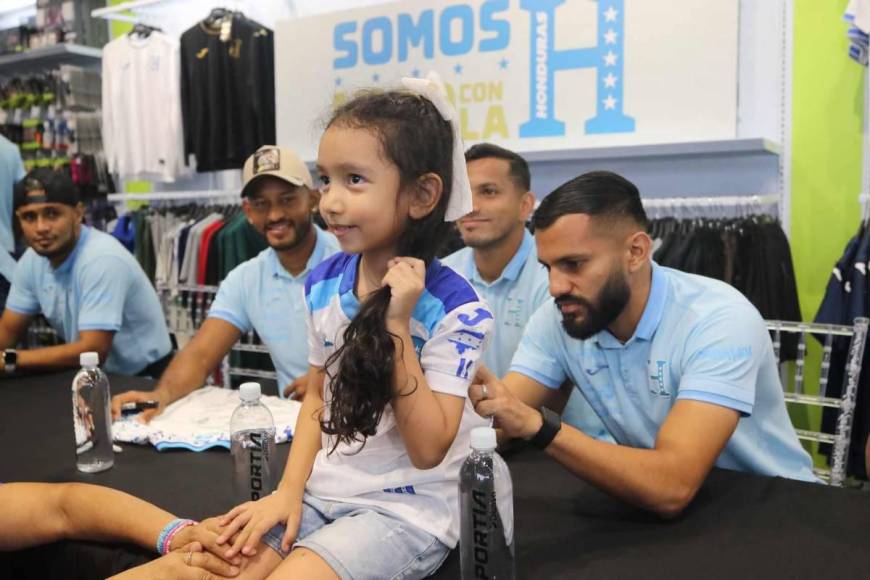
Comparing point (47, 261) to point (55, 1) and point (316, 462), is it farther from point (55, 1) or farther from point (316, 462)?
point (55, 1)

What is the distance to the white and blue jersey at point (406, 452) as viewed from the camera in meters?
1.19

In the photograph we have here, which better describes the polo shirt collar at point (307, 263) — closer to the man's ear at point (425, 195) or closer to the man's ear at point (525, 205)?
the man's ear at point (525, 205)

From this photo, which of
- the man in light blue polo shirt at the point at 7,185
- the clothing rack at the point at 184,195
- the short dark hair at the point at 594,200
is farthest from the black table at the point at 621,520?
the clothing rack at the point at 184,195

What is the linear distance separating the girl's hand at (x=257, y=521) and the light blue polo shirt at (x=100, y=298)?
1851 millimetres

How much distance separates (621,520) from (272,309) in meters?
1.58

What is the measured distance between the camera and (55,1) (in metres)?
5.61

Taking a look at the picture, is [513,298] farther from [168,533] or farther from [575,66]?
[575,66]

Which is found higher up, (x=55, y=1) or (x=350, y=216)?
(x=55, y=1)

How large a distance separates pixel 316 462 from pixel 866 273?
2.38 meters

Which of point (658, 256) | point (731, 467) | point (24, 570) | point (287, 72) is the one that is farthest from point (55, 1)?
point (731, 467)

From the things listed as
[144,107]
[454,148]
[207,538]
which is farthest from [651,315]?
[144,107]

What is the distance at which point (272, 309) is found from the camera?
2650 mm

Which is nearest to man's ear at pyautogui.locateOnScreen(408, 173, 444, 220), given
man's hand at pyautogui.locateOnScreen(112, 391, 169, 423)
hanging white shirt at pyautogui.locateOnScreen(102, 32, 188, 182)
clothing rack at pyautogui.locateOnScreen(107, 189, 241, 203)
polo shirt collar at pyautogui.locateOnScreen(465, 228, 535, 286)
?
man's hand at pyautogui.locateOnScreen(112, 391, 169, 423)

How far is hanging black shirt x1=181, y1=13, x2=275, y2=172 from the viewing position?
464 cm
